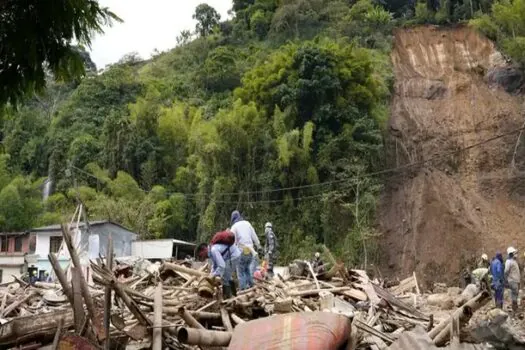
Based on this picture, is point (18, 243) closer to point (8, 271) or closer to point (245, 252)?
point (8, 271)

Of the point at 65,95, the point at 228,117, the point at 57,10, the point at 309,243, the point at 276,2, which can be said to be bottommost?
the point at 309,243

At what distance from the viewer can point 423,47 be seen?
49406mm

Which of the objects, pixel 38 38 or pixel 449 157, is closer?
pixel 38 38

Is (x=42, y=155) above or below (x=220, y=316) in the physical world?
above

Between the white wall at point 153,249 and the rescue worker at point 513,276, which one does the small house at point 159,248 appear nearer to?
the white wall at point 153,249

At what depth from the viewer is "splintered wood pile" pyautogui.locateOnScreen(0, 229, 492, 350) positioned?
21.7 feet

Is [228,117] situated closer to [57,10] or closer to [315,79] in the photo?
[315,79]

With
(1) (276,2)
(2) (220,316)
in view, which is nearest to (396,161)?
(1) (276,2)

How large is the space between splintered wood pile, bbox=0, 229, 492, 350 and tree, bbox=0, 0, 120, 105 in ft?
4.90

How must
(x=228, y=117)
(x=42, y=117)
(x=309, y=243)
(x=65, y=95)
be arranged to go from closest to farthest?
(x=309, y=243) → (x=228, y=117) → (x=42, y=117) → (x=65, y=95)

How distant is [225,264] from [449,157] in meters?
32.1

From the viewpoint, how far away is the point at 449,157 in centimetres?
4025

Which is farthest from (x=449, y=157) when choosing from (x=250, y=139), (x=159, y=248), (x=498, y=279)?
(x=498, y=279)

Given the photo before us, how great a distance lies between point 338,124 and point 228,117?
231 inches
